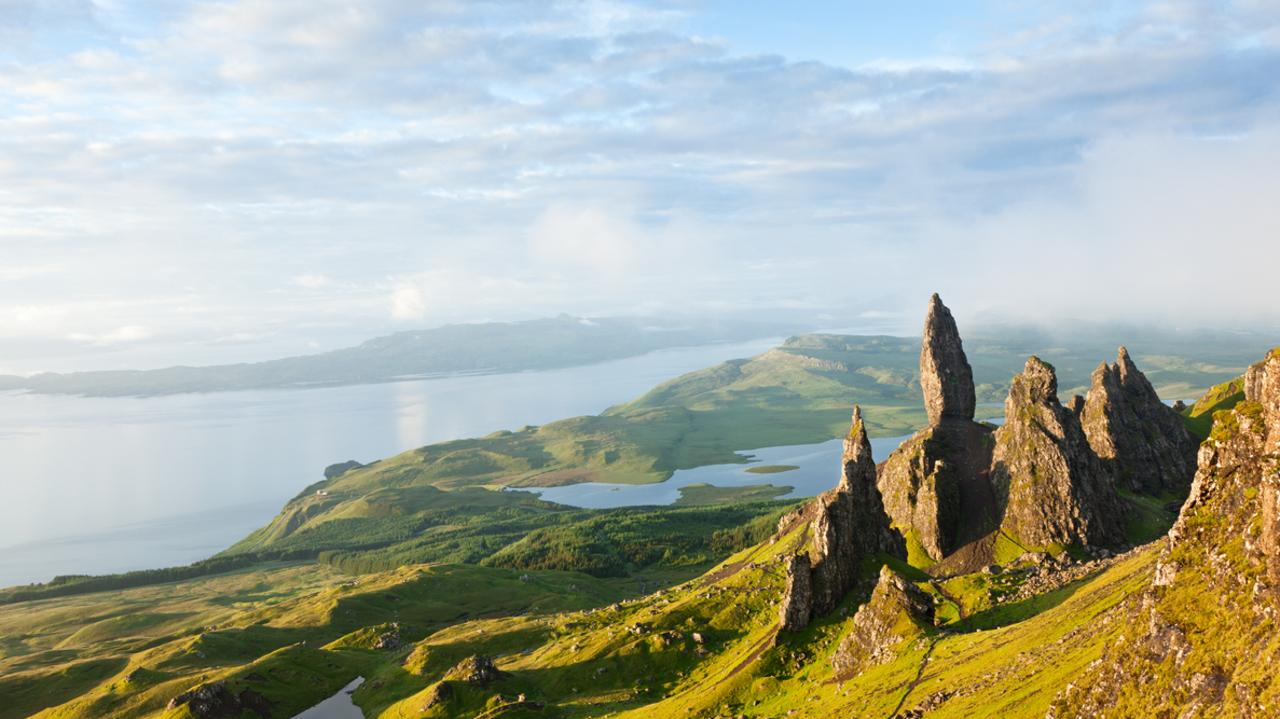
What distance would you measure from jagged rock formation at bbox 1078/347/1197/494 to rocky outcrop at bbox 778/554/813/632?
7597cm

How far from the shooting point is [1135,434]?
14775cm

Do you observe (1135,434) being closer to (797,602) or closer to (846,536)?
(846,536)

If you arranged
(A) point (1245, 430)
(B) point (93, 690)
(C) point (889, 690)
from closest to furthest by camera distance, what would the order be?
1. (A) point (1245, 430)
2. (C) point (889, 690)
3. (B) point (93, 690)

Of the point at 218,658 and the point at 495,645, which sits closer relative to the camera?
the point at 495,645

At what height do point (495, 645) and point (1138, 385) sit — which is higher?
point (1138, 385)

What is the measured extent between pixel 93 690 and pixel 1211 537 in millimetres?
206324

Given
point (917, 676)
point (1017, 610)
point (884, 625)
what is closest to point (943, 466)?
point (1017, 610)

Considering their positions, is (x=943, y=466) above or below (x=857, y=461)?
below

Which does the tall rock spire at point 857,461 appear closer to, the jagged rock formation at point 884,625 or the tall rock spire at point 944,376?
the tall rock spire at point 944,376

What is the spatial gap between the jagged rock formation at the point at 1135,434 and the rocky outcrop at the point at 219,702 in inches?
6497

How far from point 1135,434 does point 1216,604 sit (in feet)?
411

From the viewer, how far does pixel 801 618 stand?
3939 inches

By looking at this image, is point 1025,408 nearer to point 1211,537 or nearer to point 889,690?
point 889,690

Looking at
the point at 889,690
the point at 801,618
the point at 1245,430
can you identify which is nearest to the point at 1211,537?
the point at 1245,430
